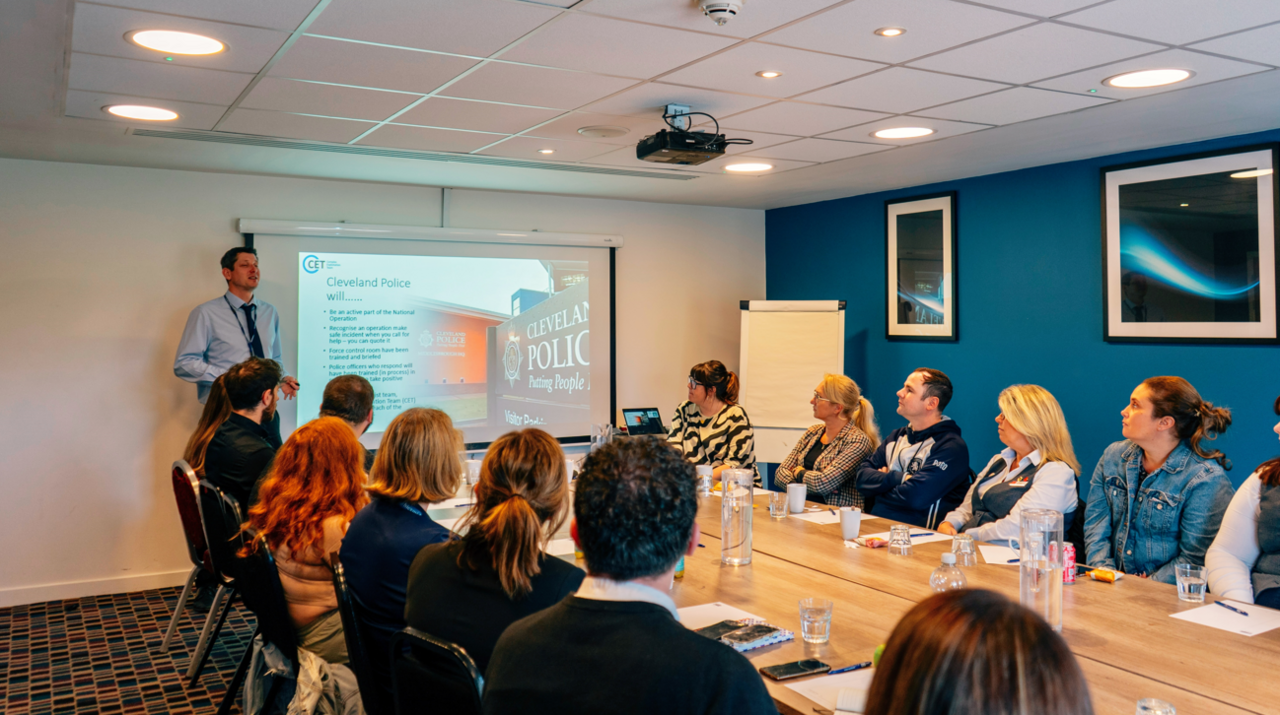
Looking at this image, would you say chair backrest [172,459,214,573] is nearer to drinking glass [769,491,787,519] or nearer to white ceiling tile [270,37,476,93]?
white ceiling tile [270,37,476,93]

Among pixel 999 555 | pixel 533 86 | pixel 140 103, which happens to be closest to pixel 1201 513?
pixel 999 555

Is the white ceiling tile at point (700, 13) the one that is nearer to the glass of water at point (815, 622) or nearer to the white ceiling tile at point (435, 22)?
the white ceiling tile at point (435, 22)

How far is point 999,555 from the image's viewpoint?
2.80m

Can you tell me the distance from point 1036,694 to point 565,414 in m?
5.91

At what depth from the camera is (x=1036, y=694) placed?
30.0 inches

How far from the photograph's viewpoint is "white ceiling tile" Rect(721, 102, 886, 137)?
3.87 m

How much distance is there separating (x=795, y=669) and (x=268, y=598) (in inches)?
61.0

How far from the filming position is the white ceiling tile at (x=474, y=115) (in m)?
3.76

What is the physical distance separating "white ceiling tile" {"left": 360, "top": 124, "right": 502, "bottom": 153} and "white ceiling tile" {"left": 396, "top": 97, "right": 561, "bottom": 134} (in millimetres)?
129

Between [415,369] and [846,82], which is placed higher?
[846,82]

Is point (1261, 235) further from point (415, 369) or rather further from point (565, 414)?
point (415, 369)

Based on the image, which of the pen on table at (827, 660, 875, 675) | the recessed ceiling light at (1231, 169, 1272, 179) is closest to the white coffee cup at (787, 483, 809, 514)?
the pen on table at (827, 660, 875, 675)

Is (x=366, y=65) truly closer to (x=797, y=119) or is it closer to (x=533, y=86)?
(x=533, y=86)

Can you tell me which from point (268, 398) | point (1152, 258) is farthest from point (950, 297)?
point (268, 398)
